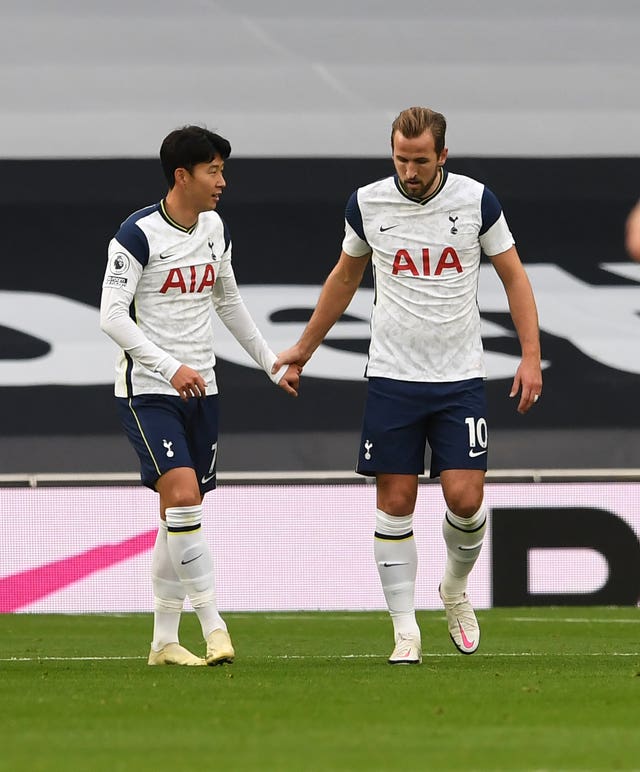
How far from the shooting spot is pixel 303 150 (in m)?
15.2

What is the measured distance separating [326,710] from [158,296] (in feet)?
6.72

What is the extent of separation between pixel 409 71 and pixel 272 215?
5.87 feet

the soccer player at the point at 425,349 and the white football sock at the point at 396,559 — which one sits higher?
the soccer player at the point at 425,349

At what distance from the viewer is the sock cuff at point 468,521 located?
6.12m

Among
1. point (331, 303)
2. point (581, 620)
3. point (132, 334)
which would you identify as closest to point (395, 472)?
point (331, 303)

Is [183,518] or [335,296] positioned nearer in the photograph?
[183,518]

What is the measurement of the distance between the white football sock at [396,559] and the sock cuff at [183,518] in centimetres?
65

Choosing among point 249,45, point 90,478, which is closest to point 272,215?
point 249,45

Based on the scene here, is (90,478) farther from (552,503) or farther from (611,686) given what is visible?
(611,686)

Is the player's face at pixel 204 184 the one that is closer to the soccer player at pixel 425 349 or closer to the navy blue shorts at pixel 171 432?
the soccer player at pixel 425 349

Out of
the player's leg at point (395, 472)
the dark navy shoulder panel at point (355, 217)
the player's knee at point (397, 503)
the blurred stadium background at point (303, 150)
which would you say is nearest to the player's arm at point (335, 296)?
the dark navy shoulder panel at point (355, 217)

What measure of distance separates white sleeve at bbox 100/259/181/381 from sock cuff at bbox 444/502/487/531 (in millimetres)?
1157

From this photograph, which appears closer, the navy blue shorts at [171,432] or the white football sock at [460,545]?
the navy blue shorts at [171,432]

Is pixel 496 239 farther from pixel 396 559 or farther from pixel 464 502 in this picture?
pixel 396 559
